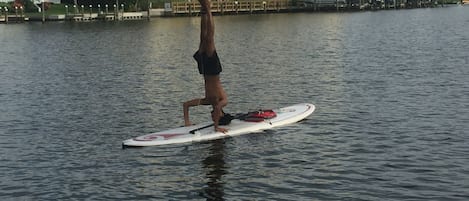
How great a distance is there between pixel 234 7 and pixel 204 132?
14231cm

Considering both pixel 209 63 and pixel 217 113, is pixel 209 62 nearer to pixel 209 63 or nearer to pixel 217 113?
pixel 209 63

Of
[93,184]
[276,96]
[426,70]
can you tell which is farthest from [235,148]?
[426,70]

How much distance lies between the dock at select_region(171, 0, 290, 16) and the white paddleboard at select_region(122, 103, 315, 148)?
426 ft

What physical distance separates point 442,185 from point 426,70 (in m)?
25.0

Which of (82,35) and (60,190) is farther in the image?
(82,35)

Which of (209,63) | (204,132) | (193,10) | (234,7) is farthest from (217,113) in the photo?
(234,7)

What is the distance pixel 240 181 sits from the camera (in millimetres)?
17438

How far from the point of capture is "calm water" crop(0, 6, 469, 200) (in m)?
17.0

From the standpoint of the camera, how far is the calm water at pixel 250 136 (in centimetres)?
1702

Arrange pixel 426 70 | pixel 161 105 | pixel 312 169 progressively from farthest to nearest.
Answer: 1. pixel 426 70
2. pixel 161 105
3. pixel 312 169

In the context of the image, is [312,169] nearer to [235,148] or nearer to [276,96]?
[235,148]

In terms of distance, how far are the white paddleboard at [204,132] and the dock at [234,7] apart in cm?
12972

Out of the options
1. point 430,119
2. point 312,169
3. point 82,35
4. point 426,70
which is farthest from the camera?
point 82,35

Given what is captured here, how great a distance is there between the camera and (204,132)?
2172cm
